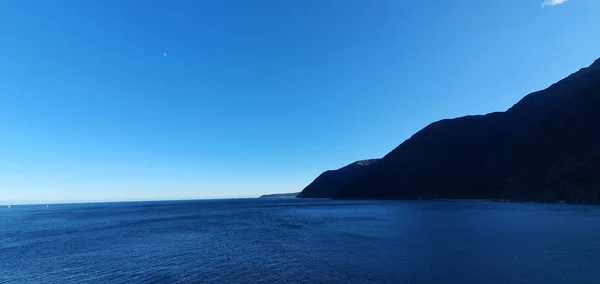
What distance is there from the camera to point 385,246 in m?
53.0

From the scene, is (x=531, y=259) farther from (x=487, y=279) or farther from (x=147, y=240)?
(x=147, y=240)

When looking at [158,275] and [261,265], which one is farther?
[261,265]

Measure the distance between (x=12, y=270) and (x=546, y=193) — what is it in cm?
20643

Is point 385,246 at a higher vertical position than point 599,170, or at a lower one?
lower

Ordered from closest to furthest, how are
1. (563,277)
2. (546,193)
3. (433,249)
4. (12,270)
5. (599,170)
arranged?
(563,277), (12,270), (433,249), (599,170), (546,193)

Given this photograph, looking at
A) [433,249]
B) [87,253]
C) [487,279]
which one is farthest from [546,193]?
[87,253]

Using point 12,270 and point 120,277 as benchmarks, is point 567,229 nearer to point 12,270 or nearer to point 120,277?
point 120,277

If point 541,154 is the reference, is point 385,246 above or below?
below

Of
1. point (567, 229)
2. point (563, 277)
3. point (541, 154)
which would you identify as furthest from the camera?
point (541, 154)

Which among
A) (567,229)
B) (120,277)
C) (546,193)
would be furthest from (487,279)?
(546,193)

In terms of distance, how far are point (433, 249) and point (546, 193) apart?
157714mm

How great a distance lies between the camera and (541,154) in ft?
630

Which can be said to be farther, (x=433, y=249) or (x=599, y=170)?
(x=599, y=170)

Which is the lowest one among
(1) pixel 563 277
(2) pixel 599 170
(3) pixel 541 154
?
(1) pixel 563 277
